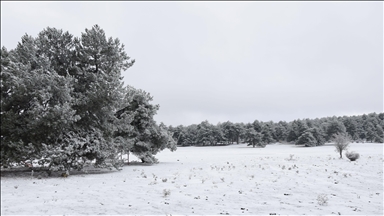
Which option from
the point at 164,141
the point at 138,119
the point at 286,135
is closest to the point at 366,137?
the point at 164,141

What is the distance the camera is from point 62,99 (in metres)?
14.7

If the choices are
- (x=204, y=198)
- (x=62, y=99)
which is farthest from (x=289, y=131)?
(x=204, y=198)

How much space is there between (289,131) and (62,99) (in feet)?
219

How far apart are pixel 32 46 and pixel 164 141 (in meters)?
13.8

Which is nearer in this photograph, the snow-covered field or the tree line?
the snow-covered field

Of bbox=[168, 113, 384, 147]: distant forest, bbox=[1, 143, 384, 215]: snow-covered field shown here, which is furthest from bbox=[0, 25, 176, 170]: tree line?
bbox=[168, 113, 384, 147]: distant forest

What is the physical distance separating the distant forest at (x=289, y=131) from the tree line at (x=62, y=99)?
10.4 meters

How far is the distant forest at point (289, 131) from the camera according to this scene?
101 ft

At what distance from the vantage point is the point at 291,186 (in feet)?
38.6

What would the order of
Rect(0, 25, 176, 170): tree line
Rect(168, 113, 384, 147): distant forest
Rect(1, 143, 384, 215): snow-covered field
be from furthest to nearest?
Rect(168, 113, 384, 147): distant forest → Rect(0, 25, 176, 170): tree line → Rect(1, 143, 384, 215): snow-covered field

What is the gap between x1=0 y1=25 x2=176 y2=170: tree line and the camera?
1344 cm

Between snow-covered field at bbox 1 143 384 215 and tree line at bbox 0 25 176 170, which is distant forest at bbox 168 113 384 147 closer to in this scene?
tree line at bbox 0 25 176 170

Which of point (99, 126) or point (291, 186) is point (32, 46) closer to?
point (99, 126)

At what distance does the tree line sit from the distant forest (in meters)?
10.4
